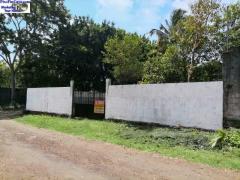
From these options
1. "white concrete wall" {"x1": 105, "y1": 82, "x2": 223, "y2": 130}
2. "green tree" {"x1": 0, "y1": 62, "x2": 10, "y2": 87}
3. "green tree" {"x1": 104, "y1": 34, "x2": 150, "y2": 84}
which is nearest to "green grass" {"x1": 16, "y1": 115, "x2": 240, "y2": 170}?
"white concrete wall" {"x1": 105, "y1": 82, "x2": 223, "y2": 130}

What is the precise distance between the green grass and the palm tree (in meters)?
10.2

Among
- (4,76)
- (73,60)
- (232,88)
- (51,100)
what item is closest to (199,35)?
(232,88)

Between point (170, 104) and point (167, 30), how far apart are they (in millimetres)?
16217

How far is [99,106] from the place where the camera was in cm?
2527

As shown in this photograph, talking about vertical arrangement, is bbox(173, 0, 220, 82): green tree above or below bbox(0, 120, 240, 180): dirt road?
above

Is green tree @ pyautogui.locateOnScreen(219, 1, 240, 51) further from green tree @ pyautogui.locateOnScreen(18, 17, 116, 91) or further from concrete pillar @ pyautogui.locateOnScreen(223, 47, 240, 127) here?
green tree @ pyautogui.locateOnScreen(18, 17, 116, 91)

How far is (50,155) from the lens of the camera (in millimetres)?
13148

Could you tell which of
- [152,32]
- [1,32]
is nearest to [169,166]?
[152,32]

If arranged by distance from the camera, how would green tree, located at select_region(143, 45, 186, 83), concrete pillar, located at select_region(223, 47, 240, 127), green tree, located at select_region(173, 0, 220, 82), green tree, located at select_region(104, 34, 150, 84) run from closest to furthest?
concrete pillar, located at select_region(223, 47, 240, 127), green tree, located at select_region(173, 0, 220, 82), green tree, located at select_region(143, 45, 186, 83), green tree, located at select_region(104, 34, 150, 84)

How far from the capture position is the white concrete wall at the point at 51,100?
27.5 m

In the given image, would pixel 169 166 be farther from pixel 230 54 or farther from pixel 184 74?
pixel 184 74

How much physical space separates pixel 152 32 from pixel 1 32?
15.8m

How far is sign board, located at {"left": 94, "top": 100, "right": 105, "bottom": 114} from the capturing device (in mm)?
25109

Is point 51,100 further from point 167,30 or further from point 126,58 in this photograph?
point 167,30
